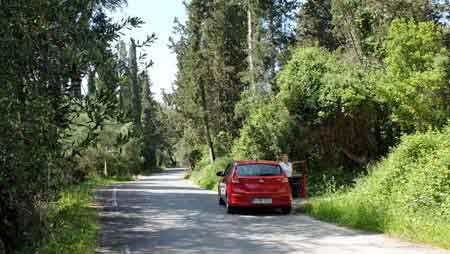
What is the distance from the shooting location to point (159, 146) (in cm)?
11231

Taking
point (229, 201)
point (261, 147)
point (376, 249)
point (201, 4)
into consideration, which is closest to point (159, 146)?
point (201, 4)

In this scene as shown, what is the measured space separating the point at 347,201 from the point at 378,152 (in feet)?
29.7

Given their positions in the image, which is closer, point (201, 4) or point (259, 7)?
point (259, 7)

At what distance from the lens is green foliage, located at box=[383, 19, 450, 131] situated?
25.8 m

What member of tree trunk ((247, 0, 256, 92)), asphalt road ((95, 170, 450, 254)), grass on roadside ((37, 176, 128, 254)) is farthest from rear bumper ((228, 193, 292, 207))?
tree trunk ((247, 0, 256, 92))

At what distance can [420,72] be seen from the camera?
28.2 meters

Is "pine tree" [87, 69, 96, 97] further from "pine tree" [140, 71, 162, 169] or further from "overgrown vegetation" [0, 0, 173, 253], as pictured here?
"pine tree" [140, 71, 162, 169]

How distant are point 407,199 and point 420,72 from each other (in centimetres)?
1693

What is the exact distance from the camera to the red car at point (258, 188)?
1616 centimetres

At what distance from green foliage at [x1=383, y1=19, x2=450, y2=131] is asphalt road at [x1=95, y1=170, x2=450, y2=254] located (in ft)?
40.4

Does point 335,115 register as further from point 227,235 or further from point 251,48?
point 251,48

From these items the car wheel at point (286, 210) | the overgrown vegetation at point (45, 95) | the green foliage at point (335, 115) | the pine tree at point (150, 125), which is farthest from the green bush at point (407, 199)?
the pine tree at point (150, 125)

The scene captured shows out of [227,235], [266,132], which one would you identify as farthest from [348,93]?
[227,235]

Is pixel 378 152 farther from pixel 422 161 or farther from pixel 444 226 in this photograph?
pixel 444 226
